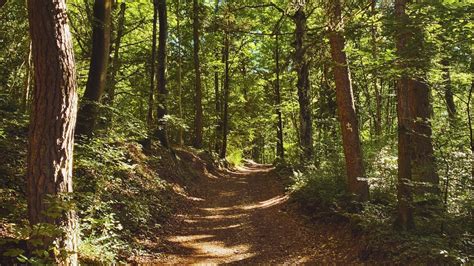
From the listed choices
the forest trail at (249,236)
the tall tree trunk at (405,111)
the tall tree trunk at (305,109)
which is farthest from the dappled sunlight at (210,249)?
the tall tree trunk at (305,109)

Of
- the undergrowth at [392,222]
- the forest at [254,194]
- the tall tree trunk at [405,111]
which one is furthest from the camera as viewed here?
the tall tree trunk at [405,111]

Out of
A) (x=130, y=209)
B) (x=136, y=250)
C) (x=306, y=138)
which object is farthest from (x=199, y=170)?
(x=136, y=250)

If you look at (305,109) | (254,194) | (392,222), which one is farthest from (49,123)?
(305,109)

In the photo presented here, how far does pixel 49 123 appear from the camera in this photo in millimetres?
4789

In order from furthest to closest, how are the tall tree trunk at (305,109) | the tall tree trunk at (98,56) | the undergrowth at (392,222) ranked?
the tall tree trunk at (305,109), the tall tree trunk at (98,56), the undergrowth at (392,222)

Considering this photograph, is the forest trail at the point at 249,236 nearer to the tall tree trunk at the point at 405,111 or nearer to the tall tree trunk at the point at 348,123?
the tall tree trunk at the point at 348,123

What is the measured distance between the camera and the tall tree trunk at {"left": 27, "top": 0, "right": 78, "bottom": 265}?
473 centimetres

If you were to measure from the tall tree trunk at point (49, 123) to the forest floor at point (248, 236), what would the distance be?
2580 millimetres

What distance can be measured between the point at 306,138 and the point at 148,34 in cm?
1066

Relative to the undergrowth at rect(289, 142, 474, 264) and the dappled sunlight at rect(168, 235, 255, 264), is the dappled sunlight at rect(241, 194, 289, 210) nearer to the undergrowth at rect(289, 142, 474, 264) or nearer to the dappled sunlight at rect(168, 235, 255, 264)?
the undergrowth at rect(289, 142, 474, 264)

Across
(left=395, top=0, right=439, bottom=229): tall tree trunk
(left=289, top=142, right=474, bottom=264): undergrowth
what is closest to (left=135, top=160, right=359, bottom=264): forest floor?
(left=289, top=142, right=474, bottom=264): undergrowth

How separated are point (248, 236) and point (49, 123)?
584 centimetres

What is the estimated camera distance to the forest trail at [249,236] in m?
7.59

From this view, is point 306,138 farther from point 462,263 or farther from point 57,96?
point 57,96
